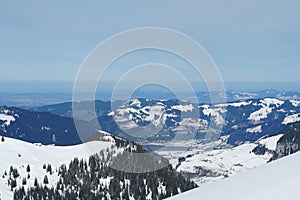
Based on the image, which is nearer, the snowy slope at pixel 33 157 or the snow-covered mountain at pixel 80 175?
the snow-covered mountain at pixel 80 175

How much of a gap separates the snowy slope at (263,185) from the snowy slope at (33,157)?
212 ft

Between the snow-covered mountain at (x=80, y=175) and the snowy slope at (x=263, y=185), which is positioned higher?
the snowy slope at (x=263, y=185)

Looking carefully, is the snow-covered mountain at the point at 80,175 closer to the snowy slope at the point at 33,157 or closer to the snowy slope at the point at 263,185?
the snowy slope at the point at 33,157

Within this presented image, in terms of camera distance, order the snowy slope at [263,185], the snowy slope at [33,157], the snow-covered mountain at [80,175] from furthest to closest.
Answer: the snowy slope at [33,157], the snow-covered mountain at [80,175], the snowy slope at [263,185]

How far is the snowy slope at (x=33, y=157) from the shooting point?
75.3m

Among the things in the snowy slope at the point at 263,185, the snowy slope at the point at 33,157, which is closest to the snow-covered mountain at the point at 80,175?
the snowy slope at the point at 33,157

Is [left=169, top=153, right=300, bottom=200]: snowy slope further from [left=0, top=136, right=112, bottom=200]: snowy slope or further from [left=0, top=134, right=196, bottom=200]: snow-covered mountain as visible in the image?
[left=0, top=136, right=112, bottom=200]: snowy slope

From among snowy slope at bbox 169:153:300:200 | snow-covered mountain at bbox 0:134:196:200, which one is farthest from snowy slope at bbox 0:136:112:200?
snowy slope at bbox 169:153:300:200

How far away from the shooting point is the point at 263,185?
488 centimetres

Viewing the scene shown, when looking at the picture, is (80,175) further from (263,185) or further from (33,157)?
(263,185)

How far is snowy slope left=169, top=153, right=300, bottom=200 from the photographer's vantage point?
440 centimetres

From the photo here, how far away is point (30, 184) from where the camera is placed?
72500 mm

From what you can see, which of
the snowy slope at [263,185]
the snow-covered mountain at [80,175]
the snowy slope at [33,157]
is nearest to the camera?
the snowy slope at [263,185]

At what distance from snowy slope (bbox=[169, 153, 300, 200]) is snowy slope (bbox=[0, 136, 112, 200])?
212ft
